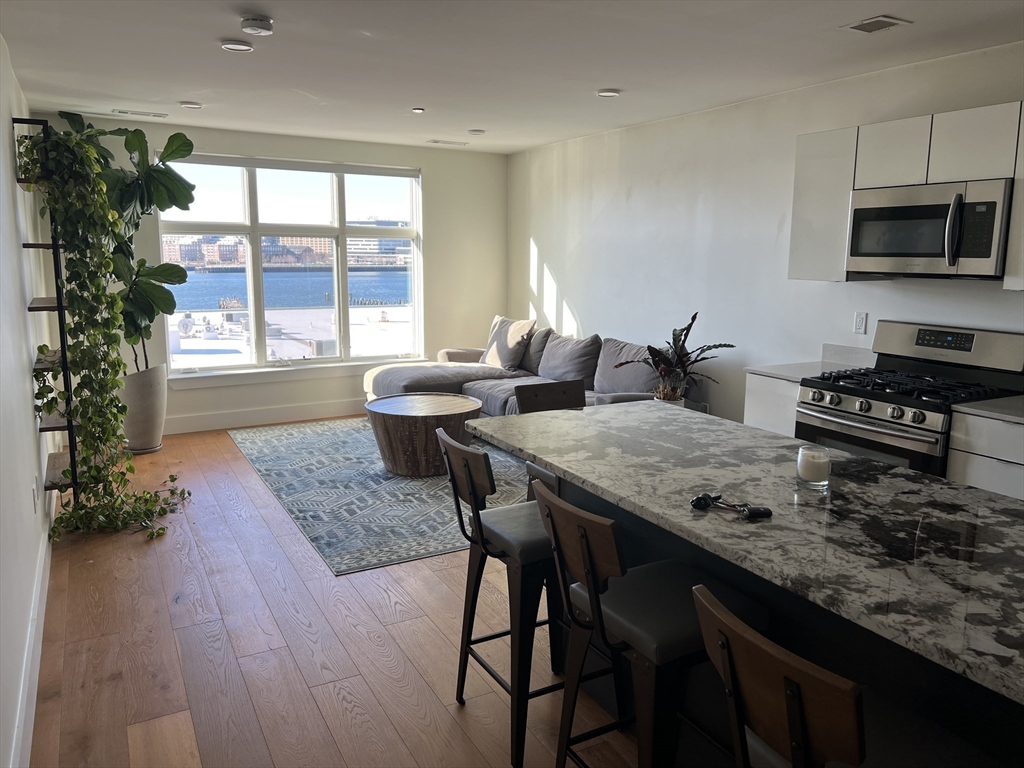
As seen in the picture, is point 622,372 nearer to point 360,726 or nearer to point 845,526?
point 360,726

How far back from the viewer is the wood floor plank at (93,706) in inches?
91.8

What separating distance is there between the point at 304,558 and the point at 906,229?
3.39 meters

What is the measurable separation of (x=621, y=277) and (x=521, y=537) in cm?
414

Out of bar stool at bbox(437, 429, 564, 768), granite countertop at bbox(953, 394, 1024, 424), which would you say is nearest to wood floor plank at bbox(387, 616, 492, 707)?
bar stool at bbox(437, 429, 564, 768)

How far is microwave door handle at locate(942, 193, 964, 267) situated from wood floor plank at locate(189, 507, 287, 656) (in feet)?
11.0

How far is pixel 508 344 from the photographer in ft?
22.3

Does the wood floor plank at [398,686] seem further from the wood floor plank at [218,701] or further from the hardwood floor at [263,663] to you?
the wood floor plank at [218,701]

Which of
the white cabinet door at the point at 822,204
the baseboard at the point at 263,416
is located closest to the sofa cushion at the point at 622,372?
the white cabinet door at the point at 822,204

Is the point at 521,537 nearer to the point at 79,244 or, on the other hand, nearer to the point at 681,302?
the point at 79,244

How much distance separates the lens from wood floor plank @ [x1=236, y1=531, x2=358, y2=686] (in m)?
2.82

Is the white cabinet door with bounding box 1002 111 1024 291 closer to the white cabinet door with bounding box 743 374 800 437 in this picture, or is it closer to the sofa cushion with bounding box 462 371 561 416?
the white cabinet door with bounding box 743 374 800 437

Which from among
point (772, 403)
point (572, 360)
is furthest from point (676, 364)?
point (572, 360)

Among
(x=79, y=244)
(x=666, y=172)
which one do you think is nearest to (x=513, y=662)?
(x=79, y=244)

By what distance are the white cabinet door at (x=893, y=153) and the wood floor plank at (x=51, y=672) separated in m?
4.13
